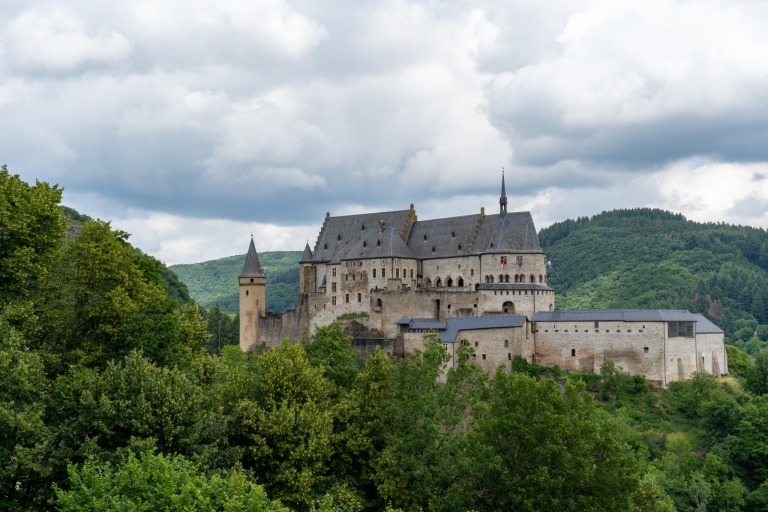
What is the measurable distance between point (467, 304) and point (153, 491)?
55.8 m

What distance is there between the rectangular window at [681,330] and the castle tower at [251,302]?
43753 millimetres

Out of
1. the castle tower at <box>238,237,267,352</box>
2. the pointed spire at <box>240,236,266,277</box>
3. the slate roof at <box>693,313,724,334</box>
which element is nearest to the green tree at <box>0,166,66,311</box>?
the slate roof at <box>693,313,724,334</box>

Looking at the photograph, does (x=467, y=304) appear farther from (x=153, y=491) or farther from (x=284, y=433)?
(x=153, y=491)

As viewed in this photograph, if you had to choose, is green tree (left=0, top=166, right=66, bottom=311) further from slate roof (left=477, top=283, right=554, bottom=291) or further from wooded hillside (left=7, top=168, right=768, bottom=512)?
slate roof (left=477, top=283, right=554, bottom=291)

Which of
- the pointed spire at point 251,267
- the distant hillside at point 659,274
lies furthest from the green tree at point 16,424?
the distant hillside at point 659,274

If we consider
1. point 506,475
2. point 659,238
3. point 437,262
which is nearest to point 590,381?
point 437,262

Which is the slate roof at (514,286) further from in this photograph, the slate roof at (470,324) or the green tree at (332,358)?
the green tree at (332,358)

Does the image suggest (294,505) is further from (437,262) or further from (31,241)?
(437,262)

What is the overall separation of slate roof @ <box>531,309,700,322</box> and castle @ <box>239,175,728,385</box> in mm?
87

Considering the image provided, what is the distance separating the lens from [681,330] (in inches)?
2785

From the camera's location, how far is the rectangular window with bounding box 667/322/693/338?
70562 millimetres

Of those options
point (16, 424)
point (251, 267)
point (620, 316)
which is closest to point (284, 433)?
point (16, 424)

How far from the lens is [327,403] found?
1473 inches

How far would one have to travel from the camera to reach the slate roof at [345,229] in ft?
300
